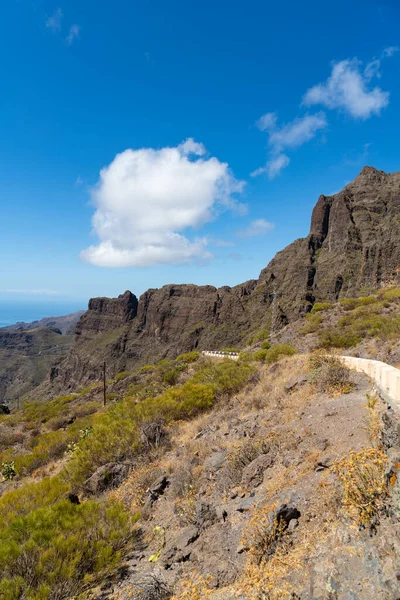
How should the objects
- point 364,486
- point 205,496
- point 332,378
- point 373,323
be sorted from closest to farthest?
point 364,486, point 205,496, point 332,378, point 373,323

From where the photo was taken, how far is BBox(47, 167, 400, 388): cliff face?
83250mm

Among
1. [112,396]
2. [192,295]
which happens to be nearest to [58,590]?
[112,396]

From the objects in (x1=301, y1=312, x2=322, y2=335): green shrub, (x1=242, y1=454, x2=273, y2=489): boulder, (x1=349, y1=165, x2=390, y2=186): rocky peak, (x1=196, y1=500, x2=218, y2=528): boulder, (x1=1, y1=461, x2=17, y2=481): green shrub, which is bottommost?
(x1=1, y1=461, x2=17, y2=481): green shrub

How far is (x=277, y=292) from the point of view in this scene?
96.2 m

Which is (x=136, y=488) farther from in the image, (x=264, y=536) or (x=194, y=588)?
(x=264, y=536)

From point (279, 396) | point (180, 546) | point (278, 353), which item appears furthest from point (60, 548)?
point (278, 353)

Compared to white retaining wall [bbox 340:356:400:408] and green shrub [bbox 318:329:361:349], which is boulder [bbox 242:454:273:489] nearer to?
white retaining wall [bbox 340:356:400:408]

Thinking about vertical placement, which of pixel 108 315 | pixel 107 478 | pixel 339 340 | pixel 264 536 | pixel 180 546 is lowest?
pixel 107 478

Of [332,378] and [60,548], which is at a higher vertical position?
[332,378]

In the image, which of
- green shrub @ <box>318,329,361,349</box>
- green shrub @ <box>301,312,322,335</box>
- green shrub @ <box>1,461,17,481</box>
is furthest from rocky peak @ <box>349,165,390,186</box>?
green shrub @ <box>1,461,17,481</box>

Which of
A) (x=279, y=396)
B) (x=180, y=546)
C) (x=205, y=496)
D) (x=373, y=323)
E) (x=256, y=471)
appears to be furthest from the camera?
(x=373, y=323)

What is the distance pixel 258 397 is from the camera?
12359 millimetres

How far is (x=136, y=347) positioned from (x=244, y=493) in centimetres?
12350

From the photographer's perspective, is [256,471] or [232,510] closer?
[232,510]
